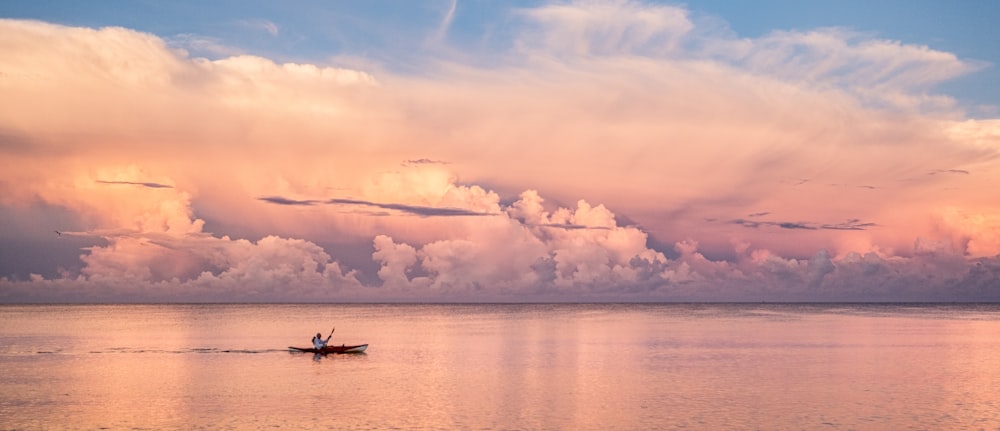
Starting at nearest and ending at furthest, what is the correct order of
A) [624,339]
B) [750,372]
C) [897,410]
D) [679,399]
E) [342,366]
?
[897,410]
[679,399]
[750,372]
[342,366]
[624,339]

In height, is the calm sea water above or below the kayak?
below

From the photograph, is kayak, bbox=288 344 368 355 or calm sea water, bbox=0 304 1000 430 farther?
kayak, bbox=288 344 368 355

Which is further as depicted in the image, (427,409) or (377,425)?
(427,409)

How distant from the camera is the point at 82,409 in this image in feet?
157

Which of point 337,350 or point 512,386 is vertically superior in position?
point 337,350

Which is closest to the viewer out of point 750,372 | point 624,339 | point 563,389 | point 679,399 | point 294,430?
point 294,430

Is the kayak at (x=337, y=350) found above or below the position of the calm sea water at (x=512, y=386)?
above

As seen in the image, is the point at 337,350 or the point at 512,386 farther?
the point at 337,350

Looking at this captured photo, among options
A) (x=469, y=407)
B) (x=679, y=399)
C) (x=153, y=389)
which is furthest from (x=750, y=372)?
(x=153, y=389)

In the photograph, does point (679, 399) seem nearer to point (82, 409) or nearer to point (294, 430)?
point (294, 430)

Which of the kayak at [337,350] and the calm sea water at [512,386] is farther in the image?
the kayak at [337,350]

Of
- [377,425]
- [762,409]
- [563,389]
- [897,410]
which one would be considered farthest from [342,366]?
[897,410]

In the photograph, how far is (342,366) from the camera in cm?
7194

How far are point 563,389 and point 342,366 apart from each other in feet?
76.7
